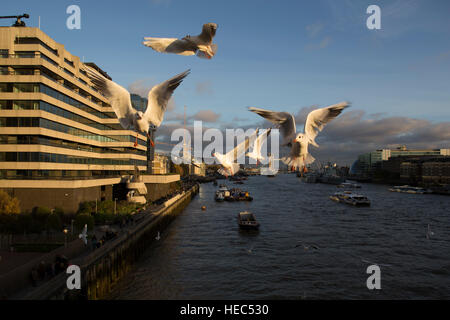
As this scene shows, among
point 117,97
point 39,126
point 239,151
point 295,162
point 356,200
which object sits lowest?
point 356,200

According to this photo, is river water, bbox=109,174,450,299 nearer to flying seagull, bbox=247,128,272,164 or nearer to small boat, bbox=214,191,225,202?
flying seagull, bbox=247,128,272,164

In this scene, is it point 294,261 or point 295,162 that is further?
point 294,261

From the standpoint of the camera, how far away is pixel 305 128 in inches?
398

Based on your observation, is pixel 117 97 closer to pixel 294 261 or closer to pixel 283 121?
pixel 283 121

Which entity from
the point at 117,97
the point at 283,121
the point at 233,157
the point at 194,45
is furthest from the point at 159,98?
the point at 283,121

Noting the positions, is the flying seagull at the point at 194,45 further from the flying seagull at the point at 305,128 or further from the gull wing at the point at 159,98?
the flying seagull at the point at 305,128

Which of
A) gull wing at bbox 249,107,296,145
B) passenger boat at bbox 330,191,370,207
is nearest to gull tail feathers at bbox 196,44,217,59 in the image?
gull wing at bbox 249,107,296,145

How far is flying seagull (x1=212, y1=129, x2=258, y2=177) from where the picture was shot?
10.1m

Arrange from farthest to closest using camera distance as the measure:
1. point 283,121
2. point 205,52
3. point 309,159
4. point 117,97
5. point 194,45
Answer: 1. point 117,97
2. point 309,159
3. point 283,121
4. point 194,45
5. point 205,52

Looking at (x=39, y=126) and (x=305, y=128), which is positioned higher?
(x=39, y=126)

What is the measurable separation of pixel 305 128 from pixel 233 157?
2738mm

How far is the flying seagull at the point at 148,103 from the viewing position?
35.1ft

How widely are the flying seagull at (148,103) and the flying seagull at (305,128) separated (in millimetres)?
3583
